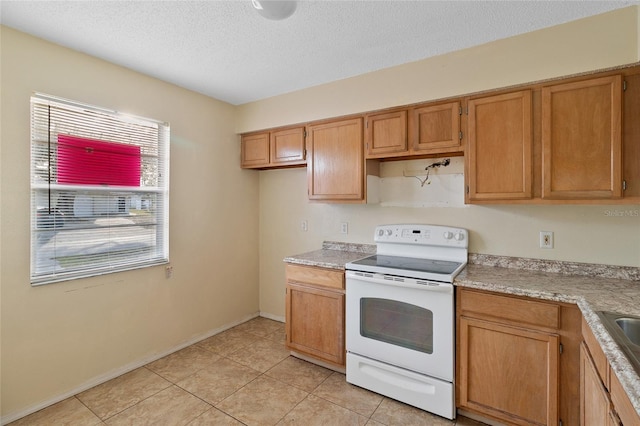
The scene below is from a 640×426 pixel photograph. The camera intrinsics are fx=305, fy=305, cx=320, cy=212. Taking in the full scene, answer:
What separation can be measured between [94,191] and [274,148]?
1628mm

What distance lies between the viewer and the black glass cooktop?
2156mm


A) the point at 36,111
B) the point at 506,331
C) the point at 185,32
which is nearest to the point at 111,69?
the point at 36,111

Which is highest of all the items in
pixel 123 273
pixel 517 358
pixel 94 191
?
pixel 94 191

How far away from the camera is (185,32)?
78.5 inches

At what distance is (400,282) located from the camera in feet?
6.94

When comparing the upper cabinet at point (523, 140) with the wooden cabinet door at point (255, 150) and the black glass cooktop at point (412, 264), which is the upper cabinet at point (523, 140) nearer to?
the black glass cooktop at point (412, 264)

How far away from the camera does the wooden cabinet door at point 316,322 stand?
8.21 feet

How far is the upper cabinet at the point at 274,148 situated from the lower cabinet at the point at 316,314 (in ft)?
3.64

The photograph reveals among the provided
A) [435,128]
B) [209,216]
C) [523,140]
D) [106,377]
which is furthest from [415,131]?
[106,377]

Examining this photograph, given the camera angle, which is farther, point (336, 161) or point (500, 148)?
point (336, 161)

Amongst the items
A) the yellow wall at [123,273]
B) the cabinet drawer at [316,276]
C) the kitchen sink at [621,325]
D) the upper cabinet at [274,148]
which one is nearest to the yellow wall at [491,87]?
the upper cabinet at [274,148]

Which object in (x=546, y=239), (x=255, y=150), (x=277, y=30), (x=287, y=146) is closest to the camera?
(x=277, y=30)

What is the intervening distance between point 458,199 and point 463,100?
2.55 feet

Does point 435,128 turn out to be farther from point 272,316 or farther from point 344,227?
point 272,316
